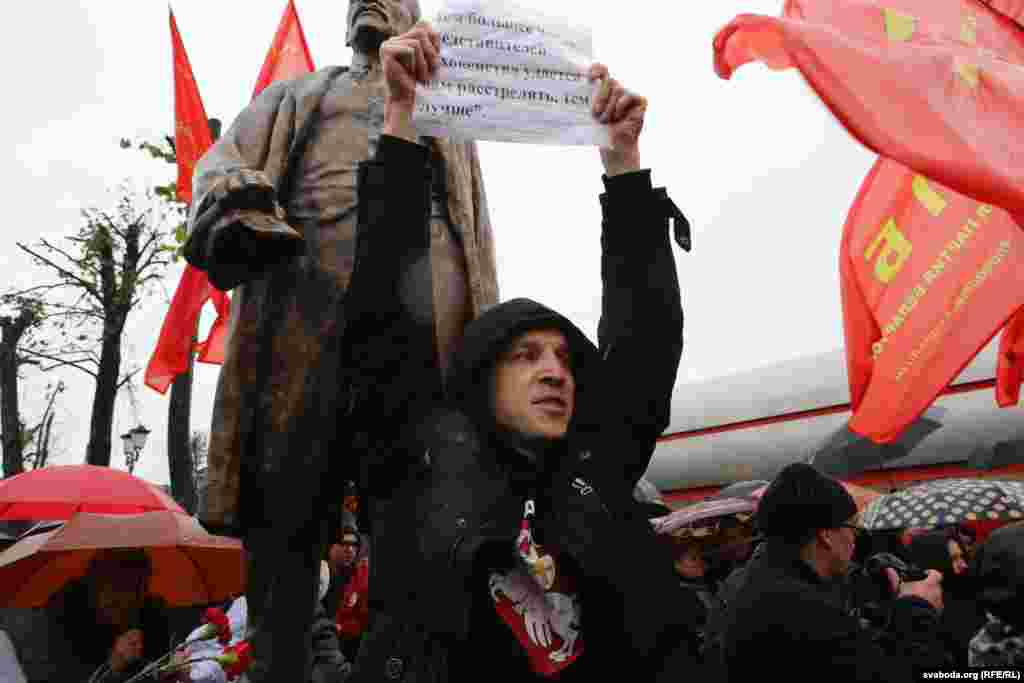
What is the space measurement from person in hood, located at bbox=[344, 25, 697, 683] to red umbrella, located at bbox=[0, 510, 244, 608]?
222cm

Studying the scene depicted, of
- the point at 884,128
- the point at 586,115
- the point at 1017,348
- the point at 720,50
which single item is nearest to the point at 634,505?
the point at 586,115

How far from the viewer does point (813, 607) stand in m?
3.12

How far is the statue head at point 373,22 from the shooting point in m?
2.65

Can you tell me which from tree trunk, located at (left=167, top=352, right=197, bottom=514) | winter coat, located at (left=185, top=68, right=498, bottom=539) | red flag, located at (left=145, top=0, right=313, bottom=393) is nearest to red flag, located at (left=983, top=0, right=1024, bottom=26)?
winter coat, located at (left=185, top=68, right=498, bottom=539)

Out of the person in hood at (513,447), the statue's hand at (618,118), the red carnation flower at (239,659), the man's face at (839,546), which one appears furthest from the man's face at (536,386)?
the man's face at (839,546)

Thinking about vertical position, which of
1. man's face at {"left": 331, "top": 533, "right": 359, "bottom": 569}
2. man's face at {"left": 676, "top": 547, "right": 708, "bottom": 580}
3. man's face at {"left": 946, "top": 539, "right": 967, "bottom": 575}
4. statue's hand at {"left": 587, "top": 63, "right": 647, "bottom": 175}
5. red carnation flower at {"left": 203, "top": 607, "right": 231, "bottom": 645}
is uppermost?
statue's hand at {"left": 587, "top": 63, "right": 647, "bottom": 175}

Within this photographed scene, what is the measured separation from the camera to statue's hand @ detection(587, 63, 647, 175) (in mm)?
2223

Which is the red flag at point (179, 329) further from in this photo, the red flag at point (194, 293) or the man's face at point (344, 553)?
the man's face at point (344, 553)

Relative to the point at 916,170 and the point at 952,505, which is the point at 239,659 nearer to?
the point at 916,170

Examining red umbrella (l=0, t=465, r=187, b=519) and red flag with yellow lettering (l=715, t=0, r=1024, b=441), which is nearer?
red flag with yellow lettering (l=715, t=0, r=1024, b=441)

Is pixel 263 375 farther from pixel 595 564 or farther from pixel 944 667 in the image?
pixel 944 667

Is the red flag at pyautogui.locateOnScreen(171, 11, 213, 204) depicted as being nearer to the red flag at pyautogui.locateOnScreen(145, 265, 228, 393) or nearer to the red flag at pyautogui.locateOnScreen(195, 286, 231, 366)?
the red flag at pyautogui.locateOnScreen(195, 286, 231, 366)

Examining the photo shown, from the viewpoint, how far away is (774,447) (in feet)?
47.4

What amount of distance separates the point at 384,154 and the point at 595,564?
37.8 inches
